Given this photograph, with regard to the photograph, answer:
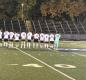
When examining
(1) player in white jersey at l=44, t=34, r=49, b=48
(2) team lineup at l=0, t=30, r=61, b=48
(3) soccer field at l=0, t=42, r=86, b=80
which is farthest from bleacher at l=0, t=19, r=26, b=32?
(3) soccer field at l=0, t=42, r=86, b=80

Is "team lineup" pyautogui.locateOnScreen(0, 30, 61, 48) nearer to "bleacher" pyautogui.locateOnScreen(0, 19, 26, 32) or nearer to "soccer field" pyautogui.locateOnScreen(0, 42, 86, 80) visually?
"soccer field" pyautogui.locateOnScreen(0, 42, 86, 80)

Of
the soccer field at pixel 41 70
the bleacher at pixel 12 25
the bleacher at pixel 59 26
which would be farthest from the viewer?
the bleacher at pixel 59 26

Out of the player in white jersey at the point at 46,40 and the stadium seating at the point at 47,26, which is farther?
the stadium seating at the point at 47,26

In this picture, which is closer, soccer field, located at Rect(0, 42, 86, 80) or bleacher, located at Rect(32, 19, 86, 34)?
soccer field, located at Rect(0, 42, 86, 80)

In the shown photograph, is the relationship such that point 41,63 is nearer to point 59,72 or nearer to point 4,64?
point 4,64

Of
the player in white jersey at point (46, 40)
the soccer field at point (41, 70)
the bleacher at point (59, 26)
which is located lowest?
the soccer field at point (41, 70)

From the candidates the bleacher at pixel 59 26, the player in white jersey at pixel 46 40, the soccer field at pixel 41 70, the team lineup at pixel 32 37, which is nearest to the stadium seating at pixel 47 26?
the bleacher at pixel 59 26

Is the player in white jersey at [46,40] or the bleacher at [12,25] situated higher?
the bleacher at [12,25]

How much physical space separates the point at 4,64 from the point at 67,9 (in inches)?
1582

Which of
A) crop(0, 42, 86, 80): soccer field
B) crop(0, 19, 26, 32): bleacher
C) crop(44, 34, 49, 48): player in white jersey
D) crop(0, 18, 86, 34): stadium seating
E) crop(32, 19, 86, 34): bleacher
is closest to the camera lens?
crop(0, 42, 86, 80): soccer field

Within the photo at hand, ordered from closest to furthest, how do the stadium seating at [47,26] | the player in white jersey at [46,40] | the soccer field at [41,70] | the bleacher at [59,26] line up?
the soccer field at [41,70], the player in white jersey at [46,40], the stadium seating at [47,26], the bleacher at [59,26]

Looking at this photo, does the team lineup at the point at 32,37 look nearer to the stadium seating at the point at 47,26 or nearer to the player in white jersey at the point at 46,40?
the player in white jersey at the point at 46,40

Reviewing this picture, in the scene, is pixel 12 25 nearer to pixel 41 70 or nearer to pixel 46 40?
pixel 46 40

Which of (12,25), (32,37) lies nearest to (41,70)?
(32,37)
